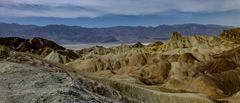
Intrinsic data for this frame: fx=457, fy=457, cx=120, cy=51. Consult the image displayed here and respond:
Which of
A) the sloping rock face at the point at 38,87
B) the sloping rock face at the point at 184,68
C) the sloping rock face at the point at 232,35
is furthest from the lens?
the sloping rock face at the point at 232,35

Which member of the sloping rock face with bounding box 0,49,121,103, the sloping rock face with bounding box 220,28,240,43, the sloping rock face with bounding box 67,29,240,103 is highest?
the sloping rock face with bounding box 0,49,121,103

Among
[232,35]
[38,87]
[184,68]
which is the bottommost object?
[184,68]

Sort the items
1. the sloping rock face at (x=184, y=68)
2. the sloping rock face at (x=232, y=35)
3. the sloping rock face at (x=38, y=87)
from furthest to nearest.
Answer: the sloping rock face at (x=232, y=35)
the sloping rock face at (x=184, y=68)
the sloping rock face at (x=38, y=87)

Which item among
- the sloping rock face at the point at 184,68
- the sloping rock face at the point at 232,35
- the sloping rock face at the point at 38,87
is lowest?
the sloping rock face at the point at 184,68

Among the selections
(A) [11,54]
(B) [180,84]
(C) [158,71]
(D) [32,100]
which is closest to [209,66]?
(C) [158,71]

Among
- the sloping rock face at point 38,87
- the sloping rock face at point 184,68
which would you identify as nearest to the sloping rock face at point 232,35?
the sloping rock face at point 184,68

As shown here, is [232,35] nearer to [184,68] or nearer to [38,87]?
[184,68]

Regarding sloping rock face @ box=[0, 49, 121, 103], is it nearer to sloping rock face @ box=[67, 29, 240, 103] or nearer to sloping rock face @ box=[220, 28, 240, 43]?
sloping rock face @ box=[67, 29, 240, 103]

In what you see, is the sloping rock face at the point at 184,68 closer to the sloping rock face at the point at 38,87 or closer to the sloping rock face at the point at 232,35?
the sloping rock face at the point at 232,35

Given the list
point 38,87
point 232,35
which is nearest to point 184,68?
point 232,35

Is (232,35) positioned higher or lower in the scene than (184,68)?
→ higher

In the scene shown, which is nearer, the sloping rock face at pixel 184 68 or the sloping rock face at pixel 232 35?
the sloping rock face at pixel 184 68

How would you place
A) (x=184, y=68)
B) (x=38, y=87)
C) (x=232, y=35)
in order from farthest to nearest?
(x=232, y=35)
(x=184, y=68)
(x=38, y=87)

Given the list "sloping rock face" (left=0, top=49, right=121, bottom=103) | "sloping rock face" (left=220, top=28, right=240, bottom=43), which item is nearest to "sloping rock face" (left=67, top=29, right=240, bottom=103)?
"sloping rock face" (left=220, top=28, right=240, bottom=43)
